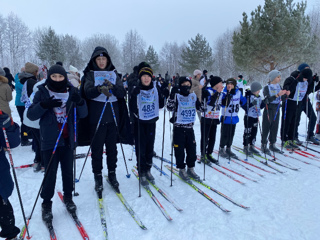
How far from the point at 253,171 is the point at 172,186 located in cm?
199

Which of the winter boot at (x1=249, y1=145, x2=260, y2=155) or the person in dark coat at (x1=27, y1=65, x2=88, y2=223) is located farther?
the winter boot at (x1=249, y1=145, x2=260, y2=155)

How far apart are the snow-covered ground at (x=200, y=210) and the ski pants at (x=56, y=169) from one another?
1.35ft

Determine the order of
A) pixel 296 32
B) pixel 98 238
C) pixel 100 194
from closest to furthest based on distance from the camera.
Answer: pixel 98 238 → pixel 100 194 → pixel 296 32

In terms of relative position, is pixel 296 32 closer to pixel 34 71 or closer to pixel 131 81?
pixel 131 81

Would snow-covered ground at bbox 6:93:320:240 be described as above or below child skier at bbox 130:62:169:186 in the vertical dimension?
below

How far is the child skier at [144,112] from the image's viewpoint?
377 centimetres

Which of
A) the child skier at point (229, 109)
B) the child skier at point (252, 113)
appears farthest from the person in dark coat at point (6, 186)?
the child skier at point (252, 113)

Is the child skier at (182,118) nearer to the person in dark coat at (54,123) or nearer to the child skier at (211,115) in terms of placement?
the child skier at (211,115)

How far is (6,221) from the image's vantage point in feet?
7.55

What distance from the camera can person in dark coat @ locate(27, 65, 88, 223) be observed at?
2647mm

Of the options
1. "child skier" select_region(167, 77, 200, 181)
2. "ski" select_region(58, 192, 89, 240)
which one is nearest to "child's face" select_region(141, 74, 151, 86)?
"child skier" select_region(167, 77, 200, 181)

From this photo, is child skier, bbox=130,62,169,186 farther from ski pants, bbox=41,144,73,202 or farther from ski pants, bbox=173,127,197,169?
ski pants, bbox=41,144,73,202

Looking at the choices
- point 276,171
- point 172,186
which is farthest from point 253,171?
point 172,186

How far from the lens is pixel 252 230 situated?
270 cm
